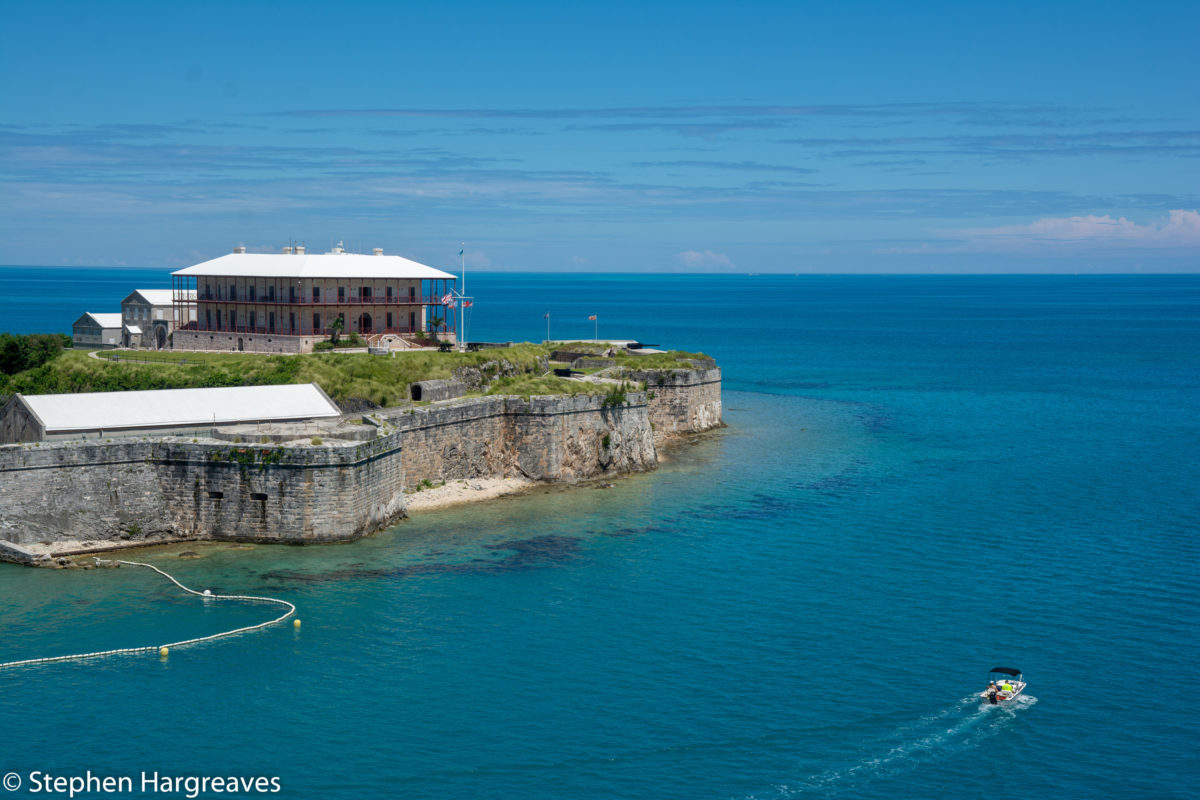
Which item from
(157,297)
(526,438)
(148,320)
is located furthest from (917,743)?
(157,297)

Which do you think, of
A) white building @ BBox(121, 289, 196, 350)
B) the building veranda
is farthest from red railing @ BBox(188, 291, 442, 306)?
white building @ BBox(121, 289, 196, 350)

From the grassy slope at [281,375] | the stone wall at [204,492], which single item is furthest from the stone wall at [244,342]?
the stone wall at [204,492]

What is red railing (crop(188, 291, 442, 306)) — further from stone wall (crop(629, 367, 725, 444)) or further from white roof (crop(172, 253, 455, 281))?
stone wall (crop(629, 367, 725, 444))

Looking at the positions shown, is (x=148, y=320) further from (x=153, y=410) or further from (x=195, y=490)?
(x=195, y=490)

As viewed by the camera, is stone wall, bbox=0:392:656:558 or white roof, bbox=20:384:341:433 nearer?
stone wall, bbox=0:392:656:558

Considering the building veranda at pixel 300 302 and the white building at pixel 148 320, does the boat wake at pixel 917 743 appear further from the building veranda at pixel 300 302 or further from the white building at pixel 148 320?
the white building at pixel 148 320
